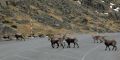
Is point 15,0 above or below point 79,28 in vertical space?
above

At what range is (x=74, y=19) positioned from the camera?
89250 mm

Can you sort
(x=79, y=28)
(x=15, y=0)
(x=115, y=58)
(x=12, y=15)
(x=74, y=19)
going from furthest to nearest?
(x=74, y=19) < (x=79, y=28) < (x=15, y=0) < (x=12, y=15) < (x=115, y=58)

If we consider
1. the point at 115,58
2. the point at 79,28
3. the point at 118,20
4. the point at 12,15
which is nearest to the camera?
the point at 115,58

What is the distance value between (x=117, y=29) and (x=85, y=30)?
1463 cm

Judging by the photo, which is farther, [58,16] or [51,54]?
[58,16]

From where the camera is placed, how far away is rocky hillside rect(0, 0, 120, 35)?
63847mm

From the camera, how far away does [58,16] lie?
8381 centimetres

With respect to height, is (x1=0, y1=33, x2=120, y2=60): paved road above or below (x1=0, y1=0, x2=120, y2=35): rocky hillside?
above

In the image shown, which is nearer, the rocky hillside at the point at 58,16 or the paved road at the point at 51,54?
the paved road at the point at 51,54

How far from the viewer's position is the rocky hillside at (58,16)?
63.8 meters

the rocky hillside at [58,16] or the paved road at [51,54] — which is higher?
the paved road at [51,54]

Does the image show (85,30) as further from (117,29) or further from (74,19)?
(117,29)

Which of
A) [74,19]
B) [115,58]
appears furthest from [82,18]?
[115,58]

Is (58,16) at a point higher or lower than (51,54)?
lower
